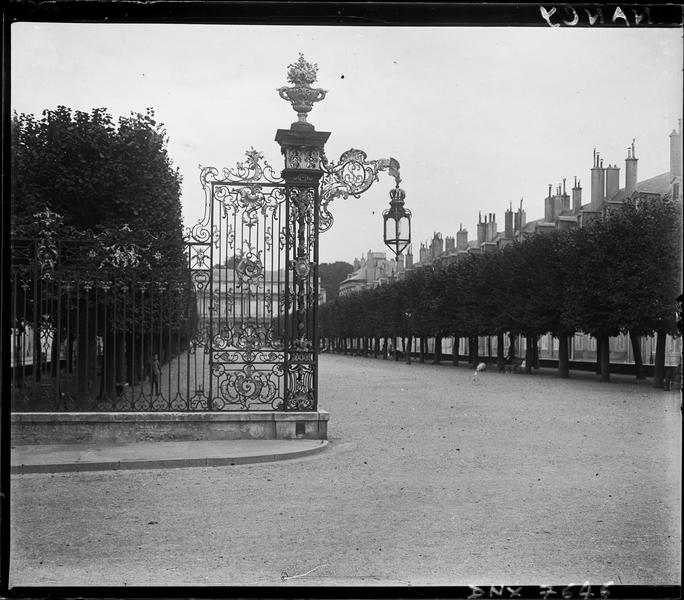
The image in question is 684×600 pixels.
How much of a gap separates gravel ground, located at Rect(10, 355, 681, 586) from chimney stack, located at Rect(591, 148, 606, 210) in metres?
31.9

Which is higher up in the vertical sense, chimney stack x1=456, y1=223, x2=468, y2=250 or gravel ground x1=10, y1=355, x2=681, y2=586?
chimney stack x1=456, y1=223, x2=468, y2=250

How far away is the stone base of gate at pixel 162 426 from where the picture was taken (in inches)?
492

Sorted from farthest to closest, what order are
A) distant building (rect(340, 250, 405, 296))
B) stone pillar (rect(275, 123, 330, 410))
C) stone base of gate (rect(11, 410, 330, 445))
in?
distant building (rect(340, 250, 405, 296))
stone pillar (rect(275, 123, 330, 410))
stone base of gate (rect(11, 410, 330, 445))

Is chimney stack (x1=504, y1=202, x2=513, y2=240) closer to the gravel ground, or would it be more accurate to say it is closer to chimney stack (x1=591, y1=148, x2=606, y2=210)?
chimney stack (x1=591, y1=148, x2=606, y2=210)

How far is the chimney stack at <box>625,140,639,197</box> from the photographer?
134 ft

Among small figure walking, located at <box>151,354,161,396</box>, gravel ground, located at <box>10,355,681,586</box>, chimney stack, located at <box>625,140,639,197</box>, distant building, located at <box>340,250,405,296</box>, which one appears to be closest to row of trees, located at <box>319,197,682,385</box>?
chimney stack, located at <box>625,140,639,197</box>

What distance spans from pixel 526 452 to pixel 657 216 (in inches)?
748

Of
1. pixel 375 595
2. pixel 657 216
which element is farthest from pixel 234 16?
pixel 657 216

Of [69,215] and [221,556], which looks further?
[69,215]

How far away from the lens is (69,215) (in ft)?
54.7

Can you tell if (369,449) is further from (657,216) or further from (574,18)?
(657,216)

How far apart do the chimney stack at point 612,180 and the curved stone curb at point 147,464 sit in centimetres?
3763

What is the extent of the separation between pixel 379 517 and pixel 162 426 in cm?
592

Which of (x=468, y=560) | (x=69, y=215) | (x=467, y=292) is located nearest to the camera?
(x=468, y=560)
